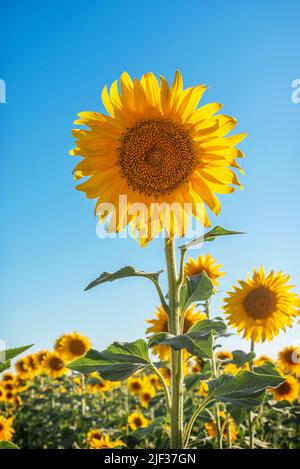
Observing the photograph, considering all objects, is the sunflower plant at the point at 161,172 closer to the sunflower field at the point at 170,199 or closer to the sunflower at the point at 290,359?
the sunflower field at the point at 170,199

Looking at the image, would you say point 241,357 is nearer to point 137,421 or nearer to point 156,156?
point 156,156

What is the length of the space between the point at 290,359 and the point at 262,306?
387cm

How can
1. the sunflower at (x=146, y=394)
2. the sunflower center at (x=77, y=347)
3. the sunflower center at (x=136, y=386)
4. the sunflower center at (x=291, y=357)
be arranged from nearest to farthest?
the sunflower center at (x=291, y=357)
the sunflower center at (x=77, y=347)
the sunflower at (x=146, y=394)
the sunflower center at (x=136, y=386)

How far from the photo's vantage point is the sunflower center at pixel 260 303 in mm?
5480

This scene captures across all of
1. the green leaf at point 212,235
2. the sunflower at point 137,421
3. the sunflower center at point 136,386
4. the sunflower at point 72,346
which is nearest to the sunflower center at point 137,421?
the sunflower at point 137,421

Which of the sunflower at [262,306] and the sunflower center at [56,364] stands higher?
the sunflower at [262,306]

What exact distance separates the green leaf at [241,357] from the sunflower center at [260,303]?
5.45ft

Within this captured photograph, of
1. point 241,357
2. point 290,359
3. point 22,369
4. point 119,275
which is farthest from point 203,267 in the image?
point 22,369

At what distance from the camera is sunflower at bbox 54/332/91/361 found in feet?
30.7

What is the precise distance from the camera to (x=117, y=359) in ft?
8.05

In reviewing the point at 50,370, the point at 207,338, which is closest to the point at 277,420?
the point at 50,370

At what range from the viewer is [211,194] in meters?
3.08

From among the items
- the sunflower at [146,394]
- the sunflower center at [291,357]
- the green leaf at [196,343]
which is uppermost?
the green leaf at [196,343]

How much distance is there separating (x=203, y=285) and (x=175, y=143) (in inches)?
45.2
